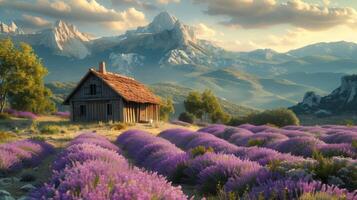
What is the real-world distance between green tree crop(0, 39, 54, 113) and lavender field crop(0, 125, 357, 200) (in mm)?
31040

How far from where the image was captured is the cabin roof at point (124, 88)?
40.0 metres

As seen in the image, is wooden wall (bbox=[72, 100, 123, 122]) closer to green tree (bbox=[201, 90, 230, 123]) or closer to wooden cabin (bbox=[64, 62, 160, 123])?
wooden cabin (bbox=[64, 62, 160, 123])

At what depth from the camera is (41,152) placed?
15320 mm

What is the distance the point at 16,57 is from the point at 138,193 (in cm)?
4599

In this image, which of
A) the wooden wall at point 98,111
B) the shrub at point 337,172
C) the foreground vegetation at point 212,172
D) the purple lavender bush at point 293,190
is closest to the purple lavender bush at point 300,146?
the foreground vegetation at point 212,172


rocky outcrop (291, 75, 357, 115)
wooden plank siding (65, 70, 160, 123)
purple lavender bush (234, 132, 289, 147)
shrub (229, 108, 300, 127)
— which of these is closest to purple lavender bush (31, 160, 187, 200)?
purple lavender bush (234, 132, 289, 147)

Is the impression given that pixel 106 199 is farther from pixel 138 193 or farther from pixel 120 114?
pixel 120 114

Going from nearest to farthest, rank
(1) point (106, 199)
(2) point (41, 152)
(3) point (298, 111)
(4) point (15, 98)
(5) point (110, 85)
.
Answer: (1) point (106, 199) < (2) point (41, 152) < (5) point (110, 85) < (4) point (15, 98) < (3) point (298, 111)

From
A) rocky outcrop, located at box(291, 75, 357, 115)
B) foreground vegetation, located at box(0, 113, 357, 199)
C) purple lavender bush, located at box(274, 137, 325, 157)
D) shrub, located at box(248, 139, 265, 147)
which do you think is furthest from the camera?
rocky outcrop, located at box(291, 75, 357, 115)

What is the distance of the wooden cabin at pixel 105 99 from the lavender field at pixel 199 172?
2360 cm

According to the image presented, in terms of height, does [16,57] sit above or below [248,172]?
above

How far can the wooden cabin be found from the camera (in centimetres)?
4019

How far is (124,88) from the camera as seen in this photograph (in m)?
41.8

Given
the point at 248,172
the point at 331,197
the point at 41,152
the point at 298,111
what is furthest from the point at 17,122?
the point at 298,111
